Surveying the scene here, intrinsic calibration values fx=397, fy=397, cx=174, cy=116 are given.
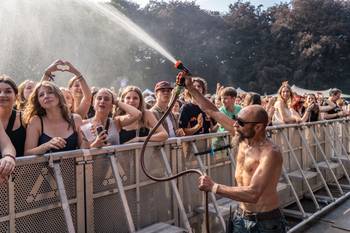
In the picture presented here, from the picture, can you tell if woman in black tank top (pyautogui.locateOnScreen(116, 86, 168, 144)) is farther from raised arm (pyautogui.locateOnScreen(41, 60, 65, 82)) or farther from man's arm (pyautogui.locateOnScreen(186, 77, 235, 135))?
raised arm (pyautogui.locateOnScreen(41, 60, 65, 82))

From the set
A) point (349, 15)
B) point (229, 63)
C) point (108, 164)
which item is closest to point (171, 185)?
point (108, 164)

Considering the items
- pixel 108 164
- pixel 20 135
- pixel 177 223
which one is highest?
pixel 20 135

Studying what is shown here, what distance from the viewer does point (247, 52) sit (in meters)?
47.1

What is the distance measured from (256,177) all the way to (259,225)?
0.45m

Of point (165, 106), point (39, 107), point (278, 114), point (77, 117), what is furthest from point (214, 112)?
point (278, 114)

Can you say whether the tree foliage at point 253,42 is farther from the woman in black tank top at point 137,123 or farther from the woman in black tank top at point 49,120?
the woman in black tank top at point 49,120

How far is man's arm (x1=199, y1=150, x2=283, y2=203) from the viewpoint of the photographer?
9.67 feet

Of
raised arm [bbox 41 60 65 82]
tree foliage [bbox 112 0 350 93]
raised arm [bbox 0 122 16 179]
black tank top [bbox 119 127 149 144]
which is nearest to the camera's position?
raised arm [bbox 0 122 16 179]

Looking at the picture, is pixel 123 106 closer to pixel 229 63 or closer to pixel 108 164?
pixel 108 164

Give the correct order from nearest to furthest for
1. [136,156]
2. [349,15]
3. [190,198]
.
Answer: [136,156] → [190,198] → [349,15]

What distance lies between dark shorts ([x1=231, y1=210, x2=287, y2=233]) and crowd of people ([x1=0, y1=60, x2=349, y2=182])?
0.94 meters

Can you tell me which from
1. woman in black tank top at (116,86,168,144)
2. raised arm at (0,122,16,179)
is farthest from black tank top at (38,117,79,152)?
woman in black tank top at (116,86,168,144)

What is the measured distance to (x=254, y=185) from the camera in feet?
9.86

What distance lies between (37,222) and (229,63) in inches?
1759
